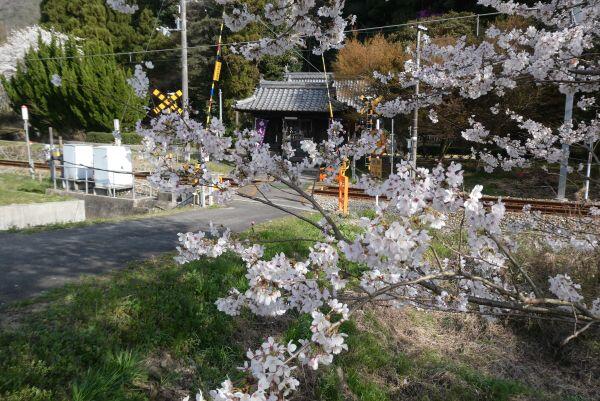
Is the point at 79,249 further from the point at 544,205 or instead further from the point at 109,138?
the point at 109,138

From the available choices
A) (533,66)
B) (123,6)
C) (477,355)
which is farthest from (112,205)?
(533,66)

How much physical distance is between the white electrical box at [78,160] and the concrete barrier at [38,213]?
298 centimetres

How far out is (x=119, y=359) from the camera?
11.0ft

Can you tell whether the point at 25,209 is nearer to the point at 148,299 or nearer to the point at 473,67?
the point at 148,299

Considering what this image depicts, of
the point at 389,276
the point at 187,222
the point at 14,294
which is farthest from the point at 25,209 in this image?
the point at 389,276

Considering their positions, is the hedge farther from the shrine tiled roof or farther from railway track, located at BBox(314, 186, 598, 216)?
railway track, located at BBox(314, 186, 598, 216)

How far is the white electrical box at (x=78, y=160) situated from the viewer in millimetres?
12696

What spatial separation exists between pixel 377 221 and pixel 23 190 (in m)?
13.7

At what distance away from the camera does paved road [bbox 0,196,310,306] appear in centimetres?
447

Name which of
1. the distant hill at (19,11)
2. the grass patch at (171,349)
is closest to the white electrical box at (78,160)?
the grass patch at (171,349)

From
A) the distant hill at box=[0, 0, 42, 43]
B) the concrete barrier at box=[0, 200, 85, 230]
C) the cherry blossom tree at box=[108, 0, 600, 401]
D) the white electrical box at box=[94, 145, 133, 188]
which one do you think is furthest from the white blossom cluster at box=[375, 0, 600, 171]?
the distant hill at box=[0, 0, 42, 43]

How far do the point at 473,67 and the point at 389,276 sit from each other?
7.09 ft

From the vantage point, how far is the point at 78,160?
12.9m

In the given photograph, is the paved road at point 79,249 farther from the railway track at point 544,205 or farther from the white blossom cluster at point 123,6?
the railway track at point 544,205
